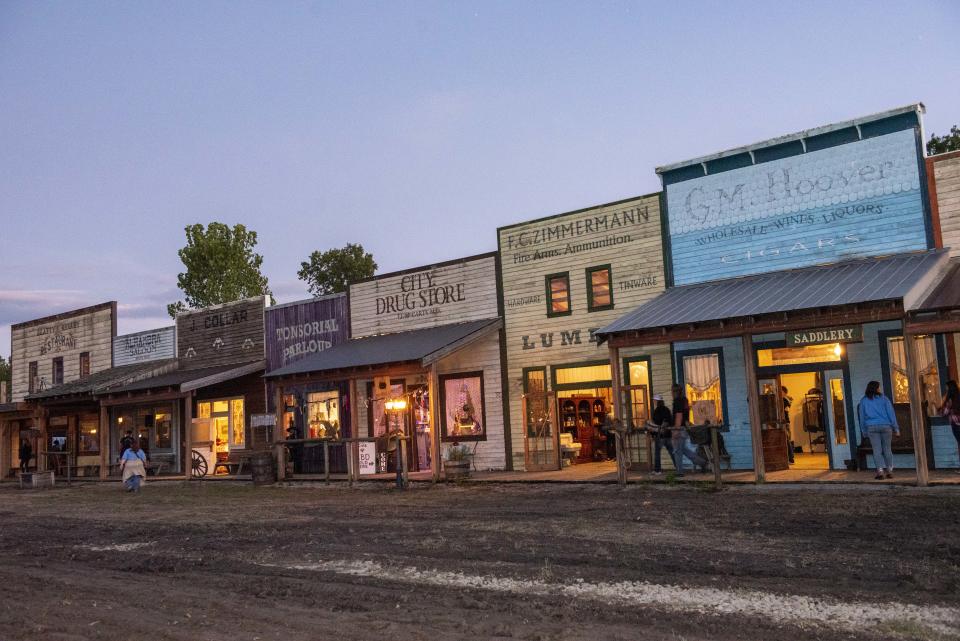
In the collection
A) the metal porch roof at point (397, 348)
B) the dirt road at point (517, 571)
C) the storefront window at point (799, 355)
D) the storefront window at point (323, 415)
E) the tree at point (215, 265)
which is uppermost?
the tree at point (215, 265)

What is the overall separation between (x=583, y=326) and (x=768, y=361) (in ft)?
13.4

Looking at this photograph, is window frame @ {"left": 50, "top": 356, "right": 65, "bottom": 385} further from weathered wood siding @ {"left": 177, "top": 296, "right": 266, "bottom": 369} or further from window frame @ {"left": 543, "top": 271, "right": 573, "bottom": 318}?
window frame @ {"left": 543, "top": 271, "right": 573, "bottom": 318}

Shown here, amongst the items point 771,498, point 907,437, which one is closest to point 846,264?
point 907,437

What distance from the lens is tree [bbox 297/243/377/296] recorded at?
176 feet

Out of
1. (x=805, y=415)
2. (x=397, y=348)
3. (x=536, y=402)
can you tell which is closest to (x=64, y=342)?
(x=397, y=348)

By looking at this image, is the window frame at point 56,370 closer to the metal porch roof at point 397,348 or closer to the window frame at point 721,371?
the metal porch roof at point 397,348

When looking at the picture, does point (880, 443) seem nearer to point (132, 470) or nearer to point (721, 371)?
point (721, 371)

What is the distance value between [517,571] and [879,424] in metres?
7.76

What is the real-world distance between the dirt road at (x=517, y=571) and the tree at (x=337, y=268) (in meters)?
40.9

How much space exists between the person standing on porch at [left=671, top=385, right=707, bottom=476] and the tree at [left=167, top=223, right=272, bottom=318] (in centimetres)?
3112

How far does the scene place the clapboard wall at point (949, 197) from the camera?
13969 millimetres

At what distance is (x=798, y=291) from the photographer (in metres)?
13.8

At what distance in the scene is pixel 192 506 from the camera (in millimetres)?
15438

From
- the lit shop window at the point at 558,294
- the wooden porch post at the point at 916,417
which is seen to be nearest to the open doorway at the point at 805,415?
the lit shop window at the point at 558,294
